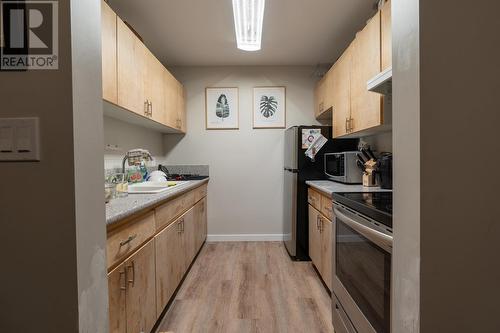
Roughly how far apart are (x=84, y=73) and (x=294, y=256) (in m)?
2.77

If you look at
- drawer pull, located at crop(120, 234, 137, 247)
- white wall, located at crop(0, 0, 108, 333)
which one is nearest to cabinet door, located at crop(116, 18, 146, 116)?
drawer pull, located at crop(120, 234, 137, 247)

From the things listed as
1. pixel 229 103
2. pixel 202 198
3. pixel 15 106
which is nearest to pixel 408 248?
pixel 15 106

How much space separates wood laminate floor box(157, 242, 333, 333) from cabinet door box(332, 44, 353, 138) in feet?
4.82

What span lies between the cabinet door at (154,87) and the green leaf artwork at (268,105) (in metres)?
1.42

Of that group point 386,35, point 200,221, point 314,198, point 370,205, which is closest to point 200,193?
point 200,221

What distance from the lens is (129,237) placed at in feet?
4.25

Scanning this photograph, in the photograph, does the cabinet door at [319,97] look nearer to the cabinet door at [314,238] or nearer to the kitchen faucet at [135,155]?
the cabinet door at [314,238]

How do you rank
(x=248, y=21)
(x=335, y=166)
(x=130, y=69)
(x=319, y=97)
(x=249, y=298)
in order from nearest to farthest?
(x=130, y=69) < (x=249, y=298) < (x=248, y=21) < (x=335, y=166) < (x=319, y=97)

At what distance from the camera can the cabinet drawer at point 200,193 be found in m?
2.95

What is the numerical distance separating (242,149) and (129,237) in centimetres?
251

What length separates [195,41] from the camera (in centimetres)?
287

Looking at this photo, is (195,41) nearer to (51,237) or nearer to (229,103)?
(229,103)

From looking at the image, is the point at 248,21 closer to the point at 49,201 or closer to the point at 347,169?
the point at 347,169

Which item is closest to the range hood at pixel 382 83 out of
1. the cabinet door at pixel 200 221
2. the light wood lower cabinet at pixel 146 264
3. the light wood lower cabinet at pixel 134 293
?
the light wood lower cabinet at pixel 146 264
